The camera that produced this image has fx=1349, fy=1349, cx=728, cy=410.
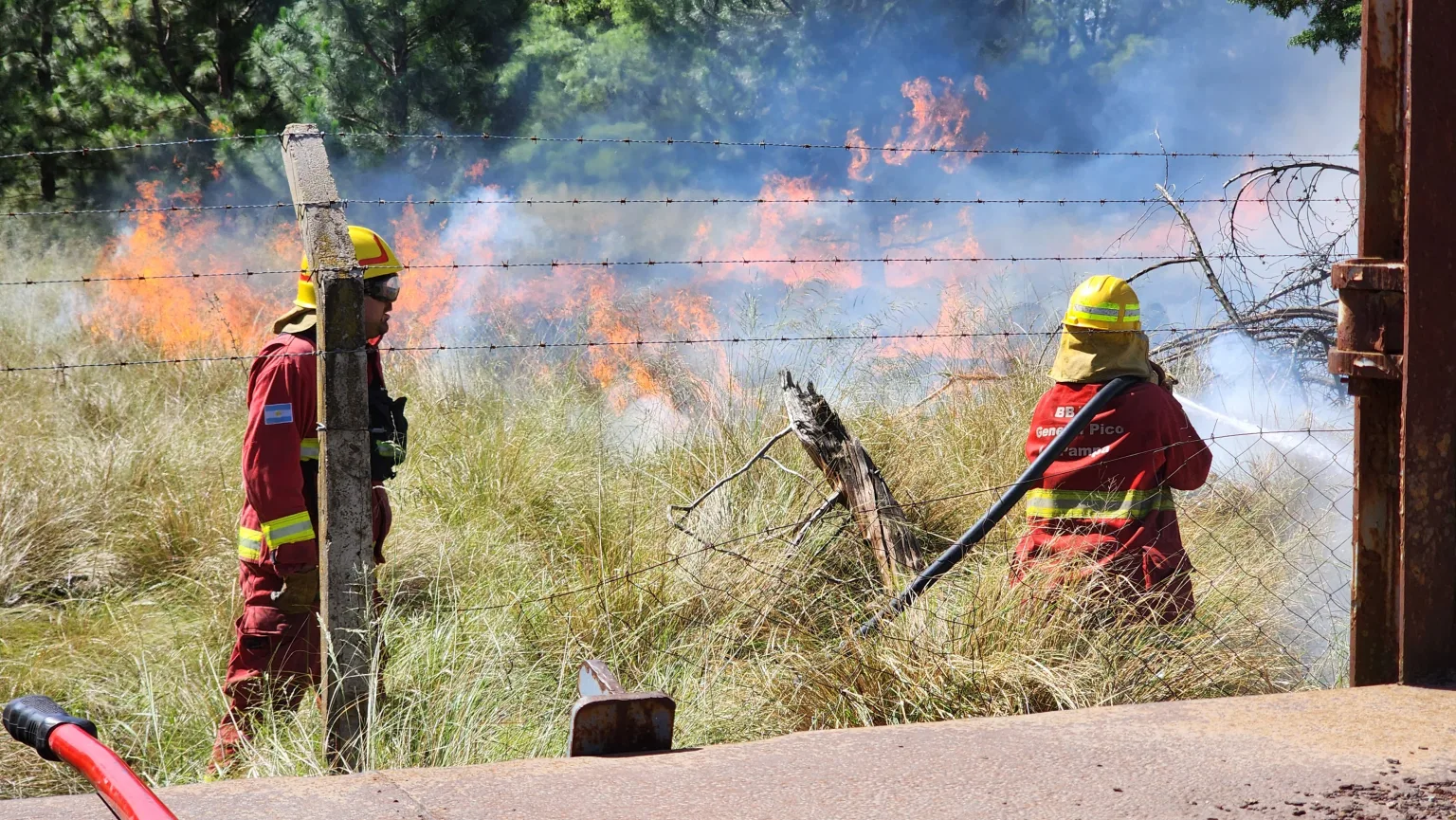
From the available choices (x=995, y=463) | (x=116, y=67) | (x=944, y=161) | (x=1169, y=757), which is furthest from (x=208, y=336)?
(x=944, y=161)

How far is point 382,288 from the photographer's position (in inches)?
154

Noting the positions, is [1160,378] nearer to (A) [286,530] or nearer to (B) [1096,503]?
(B) [1096,503]

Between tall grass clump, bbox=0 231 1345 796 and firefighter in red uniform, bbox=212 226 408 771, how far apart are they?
20 centimetres

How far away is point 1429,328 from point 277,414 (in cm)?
286

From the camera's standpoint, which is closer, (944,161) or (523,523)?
(523,523)

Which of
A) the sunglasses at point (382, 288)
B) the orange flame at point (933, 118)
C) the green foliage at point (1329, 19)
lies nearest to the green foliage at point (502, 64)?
the orange flame at point (933, 118)

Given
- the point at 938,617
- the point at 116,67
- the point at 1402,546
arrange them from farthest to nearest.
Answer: the point at 116,67 → the point at 938,617 → the point at 1402,546

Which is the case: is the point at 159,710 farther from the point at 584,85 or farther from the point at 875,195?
the point at 875,195

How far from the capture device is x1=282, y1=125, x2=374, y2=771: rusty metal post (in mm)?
3234

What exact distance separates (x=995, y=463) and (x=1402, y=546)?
10.1 feet

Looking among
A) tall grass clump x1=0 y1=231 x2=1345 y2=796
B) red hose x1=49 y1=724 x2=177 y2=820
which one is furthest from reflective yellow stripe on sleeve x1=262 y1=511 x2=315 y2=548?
red hose x1=49 y1=724 x2=177 y2=820

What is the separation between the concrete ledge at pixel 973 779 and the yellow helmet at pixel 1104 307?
5.94 feet

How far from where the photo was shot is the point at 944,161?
19906 millimetres

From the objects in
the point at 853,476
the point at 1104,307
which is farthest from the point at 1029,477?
the point at 853,476
